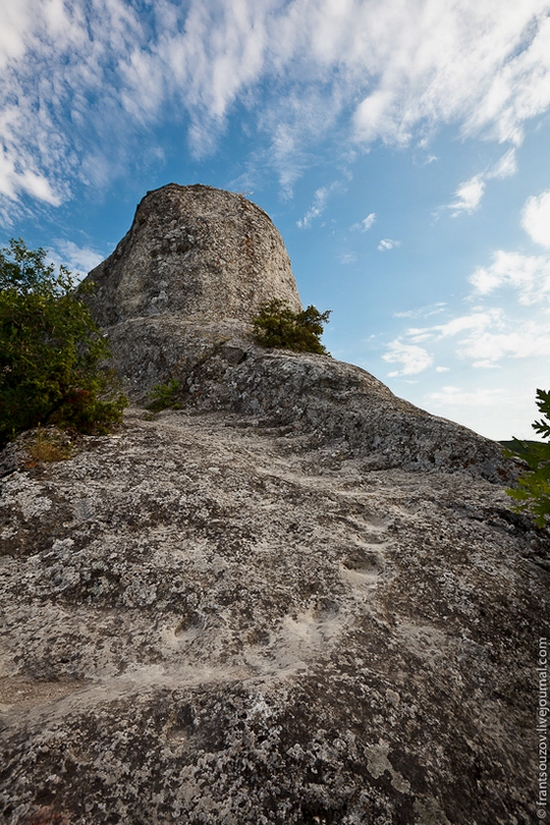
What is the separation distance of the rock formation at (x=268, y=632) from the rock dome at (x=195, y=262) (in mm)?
13241

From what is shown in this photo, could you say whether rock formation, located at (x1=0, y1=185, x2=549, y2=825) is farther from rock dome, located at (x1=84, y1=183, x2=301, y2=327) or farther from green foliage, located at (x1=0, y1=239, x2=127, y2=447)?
rock dome, located at (x1=84, y1=183, x2=301, y2=327)

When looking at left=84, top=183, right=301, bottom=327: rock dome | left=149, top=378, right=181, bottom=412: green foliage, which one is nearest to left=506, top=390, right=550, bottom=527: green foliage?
left=149, top=378, right=181, bottom=412: green foliage

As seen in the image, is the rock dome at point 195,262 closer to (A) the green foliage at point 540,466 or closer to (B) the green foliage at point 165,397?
(B) the green foliage at point 165,397

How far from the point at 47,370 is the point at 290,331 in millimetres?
9696

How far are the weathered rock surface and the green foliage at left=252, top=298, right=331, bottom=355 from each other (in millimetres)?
8906

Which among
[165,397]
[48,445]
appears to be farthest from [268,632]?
[165,397]

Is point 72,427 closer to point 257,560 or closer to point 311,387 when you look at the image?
point 257,560

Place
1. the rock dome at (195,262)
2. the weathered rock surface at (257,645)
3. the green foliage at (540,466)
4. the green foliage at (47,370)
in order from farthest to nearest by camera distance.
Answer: the rock dome at (195,262), the green foliage at (47,370), the green foliage at (540,466), the weathered rock surface at (257,645)

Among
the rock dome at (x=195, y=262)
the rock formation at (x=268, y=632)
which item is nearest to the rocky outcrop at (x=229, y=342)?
the rock dome at (x=195, y=262)

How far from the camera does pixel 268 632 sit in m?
4.91

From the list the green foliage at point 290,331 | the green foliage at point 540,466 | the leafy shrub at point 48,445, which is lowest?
the leafy shrub at point 48,445

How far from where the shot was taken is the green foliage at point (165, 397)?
1501 cm

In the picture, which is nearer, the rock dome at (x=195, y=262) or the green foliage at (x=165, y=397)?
the green foliage at (x=165, y=397)

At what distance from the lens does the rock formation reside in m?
3.08
